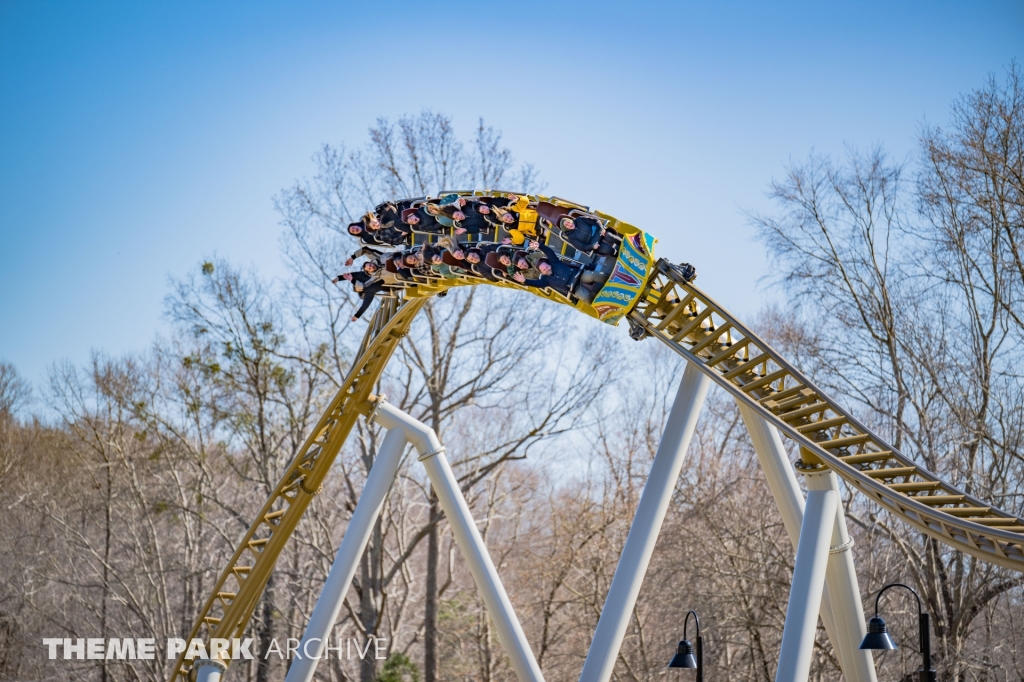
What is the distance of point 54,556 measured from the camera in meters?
20.7

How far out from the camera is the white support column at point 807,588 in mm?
5184

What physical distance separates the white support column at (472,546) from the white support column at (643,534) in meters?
1.25

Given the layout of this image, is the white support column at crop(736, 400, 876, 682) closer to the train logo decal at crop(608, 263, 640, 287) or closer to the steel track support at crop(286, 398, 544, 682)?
the train logo decal at crop(608, 263, 640, 287)

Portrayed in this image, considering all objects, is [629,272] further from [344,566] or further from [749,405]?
[344,566]

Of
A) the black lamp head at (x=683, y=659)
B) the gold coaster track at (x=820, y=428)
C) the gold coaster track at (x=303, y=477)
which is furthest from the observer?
the gold coaster track at (x=303, y=477)

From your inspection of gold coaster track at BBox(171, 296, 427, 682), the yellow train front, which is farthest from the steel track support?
the yellow train front

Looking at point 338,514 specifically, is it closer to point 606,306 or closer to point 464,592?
point 464,592

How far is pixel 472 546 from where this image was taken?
25.3 feet

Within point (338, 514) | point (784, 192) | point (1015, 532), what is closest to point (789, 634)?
point (1015, 532)

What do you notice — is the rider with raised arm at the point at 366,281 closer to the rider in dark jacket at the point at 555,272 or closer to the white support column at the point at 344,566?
the white support column at the point at 344,566

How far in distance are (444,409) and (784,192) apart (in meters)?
6.40

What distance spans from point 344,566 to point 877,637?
14.1 feet

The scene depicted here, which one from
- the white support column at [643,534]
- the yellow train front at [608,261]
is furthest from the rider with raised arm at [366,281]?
the white support column at [643,534]

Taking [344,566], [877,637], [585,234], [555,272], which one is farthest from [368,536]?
[877,637]
